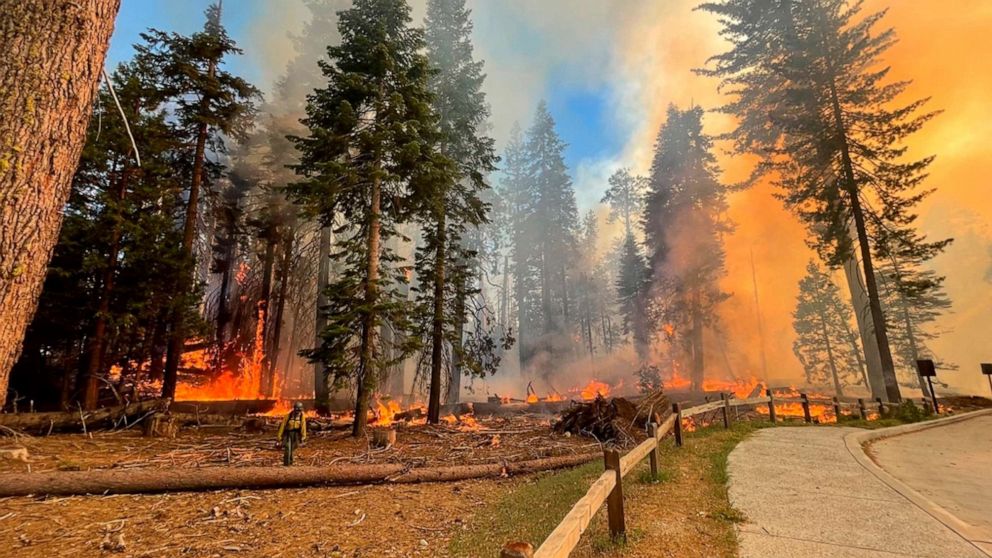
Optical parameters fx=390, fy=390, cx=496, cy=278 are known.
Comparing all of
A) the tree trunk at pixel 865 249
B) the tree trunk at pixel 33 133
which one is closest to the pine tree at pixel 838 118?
the tree trunk at pixel 865 249

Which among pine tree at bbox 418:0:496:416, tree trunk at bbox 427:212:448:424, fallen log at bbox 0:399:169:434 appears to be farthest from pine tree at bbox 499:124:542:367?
fallen log at bbox 0:399:169:434

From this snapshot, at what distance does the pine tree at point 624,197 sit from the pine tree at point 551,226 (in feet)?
36.4

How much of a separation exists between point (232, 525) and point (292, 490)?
5.80ft

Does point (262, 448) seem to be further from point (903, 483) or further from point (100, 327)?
point (903, 483)

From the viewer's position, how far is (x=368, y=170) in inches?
481

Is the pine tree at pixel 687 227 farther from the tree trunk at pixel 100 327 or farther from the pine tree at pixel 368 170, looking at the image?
the tree trunk at pixel 100 327

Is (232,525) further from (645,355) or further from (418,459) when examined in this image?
(645,355)

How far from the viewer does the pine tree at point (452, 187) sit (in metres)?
14.9

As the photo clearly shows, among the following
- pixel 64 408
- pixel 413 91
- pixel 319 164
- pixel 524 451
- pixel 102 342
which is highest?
pixel 413 91

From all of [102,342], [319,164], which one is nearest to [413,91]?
[319,164]

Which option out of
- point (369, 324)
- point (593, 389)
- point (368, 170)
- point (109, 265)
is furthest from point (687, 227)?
point (109, 265)

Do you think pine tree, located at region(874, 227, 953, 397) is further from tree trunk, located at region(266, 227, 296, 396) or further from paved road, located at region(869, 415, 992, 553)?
tree trunk, located at region(266, 227, 296, 396)

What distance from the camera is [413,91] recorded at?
12.7 metres

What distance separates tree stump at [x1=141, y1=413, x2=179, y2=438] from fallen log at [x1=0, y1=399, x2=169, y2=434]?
1.12 meters
